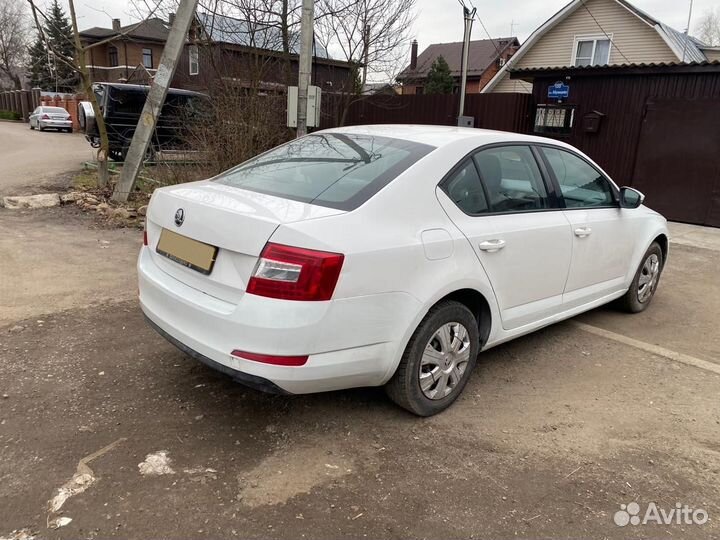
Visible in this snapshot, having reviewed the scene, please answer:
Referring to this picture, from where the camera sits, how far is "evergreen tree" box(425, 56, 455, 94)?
29438 mm

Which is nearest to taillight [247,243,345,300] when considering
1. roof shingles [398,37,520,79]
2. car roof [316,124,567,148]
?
car roof [316,124,567,148]

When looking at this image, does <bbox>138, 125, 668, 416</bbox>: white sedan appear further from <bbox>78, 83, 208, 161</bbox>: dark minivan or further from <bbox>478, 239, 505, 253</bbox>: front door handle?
<bbox>78, 83, 208, 161</bbox>: dark minivan

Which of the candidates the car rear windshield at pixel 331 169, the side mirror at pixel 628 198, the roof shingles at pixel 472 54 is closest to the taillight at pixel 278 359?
the car rear windshield at pixel 331 169

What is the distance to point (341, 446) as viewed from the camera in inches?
114

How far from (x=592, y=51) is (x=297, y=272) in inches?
904

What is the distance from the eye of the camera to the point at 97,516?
2.33 metres

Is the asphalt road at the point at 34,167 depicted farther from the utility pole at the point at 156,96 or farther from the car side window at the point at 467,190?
the car side window at the point at 467,190

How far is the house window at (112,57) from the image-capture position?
48.3m

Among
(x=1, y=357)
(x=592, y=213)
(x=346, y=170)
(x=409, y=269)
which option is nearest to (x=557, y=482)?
(x=409, y=269)

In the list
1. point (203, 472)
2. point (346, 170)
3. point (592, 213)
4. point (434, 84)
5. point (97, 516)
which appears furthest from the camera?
point (434, 84)

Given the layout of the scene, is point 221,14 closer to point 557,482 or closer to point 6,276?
point 6,276

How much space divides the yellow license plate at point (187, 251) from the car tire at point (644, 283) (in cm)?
378

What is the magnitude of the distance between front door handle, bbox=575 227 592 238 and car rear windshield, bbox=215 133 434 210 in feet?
4.62

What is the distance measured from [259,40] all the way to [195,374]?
10814mm
